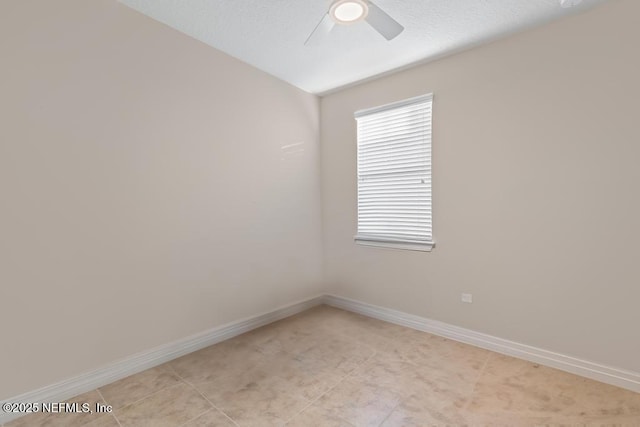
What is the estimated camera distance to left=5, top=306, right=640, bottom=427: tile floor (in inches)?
69.5

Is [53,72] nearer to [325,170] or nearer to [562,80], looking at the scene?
[325,170]

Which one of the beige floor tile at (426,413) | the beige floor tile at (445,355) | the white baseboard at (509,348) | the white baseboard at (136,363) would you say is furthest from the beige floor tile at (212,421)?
the white baseboard at (509,348)

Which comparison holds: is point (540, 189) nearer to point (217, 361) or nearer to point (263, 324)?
point (263, 324)

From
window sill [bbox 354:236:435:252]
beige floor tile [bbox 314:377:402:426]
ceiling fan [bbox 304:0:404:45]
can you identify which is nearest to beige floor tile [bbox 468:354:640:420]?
beige floor tile [bbox 314:377:402:426]

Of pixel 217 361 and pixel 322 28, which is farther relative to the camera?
pixel 217 361

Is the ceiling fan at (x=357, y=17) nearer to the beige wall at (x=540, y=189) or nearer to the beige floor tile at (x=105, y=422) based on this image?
the beige wall at (x=540, y=189)

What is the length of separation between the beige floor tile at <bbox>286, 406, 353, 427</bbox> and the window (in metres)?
1.79

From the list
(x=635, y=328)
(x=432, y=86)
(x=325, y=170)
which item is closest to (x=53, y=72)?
(x=325, y=170)

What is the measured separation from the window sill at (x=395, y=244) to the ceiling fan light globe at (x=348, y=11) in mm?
2089

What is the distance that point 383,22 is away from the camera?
1.90m

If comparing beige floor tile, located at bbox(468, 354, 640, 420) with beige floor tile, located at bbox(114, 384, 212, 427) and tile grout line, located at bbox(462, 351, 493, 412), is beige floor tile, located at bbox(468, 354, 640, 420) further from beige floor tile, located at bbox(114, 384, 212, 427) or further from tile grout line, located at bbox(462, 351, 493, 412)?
beige floor tile, located at bbox(114, 384, 212, 427)

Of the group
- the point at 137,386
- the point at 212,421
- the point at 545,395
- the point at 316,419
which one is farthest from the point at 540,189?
the point at 137,386

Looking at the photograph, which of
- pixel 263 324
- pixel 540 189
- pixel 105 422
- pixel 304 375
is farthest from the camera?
pixel 263 324

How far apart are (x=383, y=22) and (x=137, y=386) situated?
10.0ft
